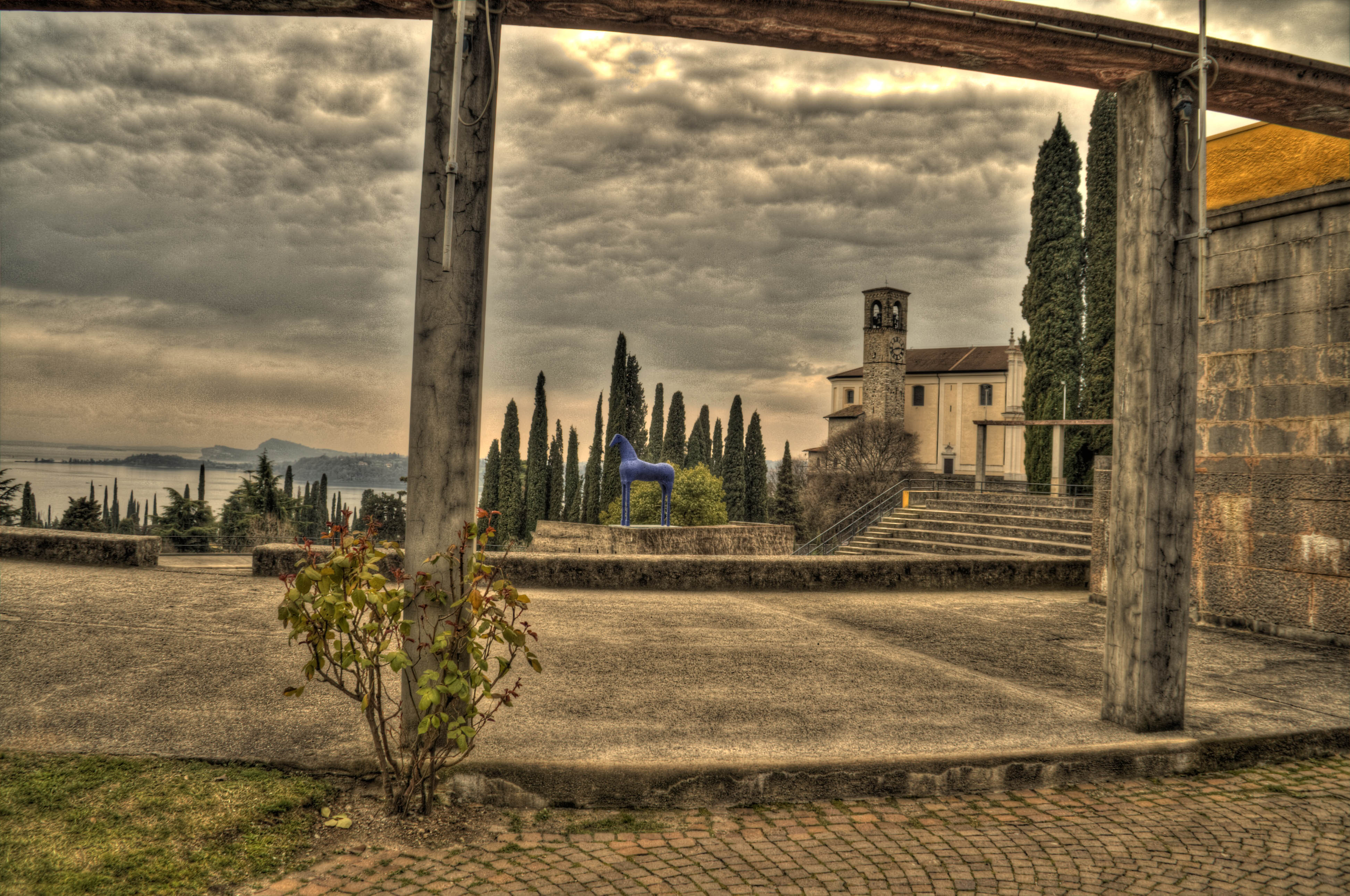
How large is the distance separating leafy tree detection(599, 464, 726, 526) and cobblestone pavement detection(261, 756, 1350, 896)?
25333 mm

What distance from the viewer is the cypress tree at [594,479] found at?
4647cm

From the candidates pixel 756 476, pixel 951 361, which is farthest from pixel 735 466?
pixel 951 361

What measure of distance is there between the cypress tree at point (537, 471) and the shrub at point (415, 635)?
42.8 m

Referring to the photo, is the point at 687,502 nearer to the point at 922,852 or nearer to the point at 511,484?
the point at 511,484

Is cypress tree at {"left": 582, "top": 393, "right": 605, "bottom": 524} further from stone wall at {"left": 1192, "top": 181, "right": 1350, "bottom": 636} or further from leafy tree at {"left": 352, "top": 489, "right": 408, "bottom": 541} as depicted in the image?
stone wall at {"left": 1192, "top": 181, "right": 1350, "bottom": 636}

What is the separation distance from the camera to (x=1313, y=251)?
665 cm

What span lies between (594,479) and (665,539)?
2750cm

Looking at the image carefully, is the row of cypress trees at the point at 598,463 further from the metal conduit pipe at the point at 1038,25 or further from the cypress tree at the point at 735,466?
the metal conduit pipe at the point at 1038,25

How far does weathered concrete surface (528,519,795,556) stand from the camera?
21.0 metres

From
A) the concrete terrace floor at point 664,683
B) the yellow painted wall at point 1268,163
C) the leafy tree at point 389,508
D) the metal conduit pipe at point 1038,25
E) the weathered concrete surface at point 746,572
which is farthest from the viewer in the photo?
the leafy tree at point 389,508

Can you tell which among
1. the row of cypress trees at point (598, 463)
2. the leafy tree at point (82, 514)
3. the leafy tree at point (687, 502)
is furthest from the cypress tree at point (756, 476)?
the leafy tree at point (82, 514)

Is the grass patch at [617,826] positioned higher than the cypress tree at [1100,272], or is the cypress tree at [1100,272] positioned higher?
the cypress tree at [1100,272]

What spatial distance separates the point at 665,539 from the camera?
21.1m

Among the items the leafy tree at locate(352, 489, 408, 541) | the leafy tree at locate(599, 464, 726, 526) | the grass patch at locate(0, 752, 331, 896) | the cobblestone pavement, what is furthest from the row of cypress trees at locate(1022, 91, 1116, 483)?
the leafy tree at locate(352, 489, 408, 541)
